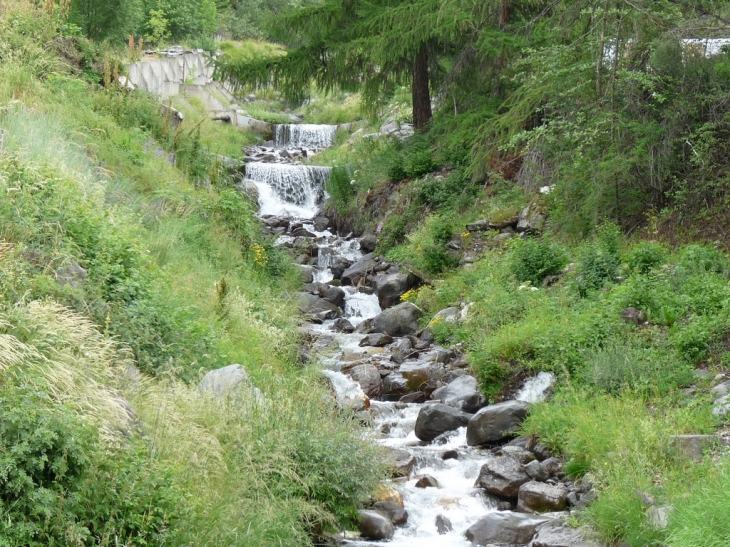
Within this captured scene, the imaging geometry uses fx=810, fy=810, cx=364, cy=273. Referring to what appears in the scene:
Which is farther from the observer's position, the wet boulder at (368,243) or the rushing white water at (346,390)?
the wet boulder at (368,243)

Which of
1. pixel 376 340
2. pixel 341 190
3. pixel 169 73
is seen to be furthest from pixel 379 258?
pixel 169 73

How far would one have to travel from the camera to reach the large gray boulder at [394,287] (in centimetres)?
1416

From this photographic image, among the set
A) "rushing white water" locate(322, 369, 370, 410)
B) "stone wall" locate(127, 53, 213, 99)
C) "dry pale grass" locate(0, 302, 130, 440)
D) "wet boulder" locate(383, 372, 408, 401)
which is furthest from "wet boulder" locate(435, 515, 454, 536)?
"stone wall" locate(127, 53, 213, 99)

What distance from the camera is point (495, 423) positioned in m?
8.59

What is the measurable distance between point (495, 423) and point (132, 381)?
13.3 feet

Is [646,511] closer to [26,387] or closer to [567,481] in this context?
[567,481]

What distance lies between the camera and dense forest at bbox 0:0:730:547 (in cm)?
515

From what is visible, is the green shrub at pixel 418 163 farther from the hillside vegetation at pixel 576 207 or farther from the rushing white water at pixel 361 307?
the rushing white water at pixel 361 307

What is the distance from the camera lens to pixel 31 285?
606 centimetres

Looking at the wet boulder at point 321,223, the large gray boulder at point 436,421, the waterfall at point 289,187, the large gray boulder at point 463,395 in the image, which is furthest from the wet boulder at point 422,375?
the waterfall at point 289,187

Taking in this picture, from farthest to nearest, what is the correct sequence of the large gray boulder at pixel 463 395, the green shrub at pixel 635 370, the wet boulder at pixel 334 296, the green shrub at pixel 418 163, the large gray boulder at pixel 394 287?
1. the green shrub at pixel 418 163
2. the wet boulder at pixel 334 296
3. the large gray boulder at pixel 394 287
4. the large gray boulder at pixel 463 395
5. the green shrub at pixel 635 370

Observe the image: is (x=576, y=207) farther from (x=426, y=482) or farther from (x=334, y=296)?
(x=426, y=482)

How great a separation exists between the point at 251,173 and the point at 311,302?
9042mm

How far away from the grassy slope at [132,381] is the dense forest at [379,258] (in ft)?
0.08
